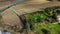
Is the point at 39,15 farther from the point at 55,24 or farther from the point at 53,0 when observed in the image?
the point at 53,0

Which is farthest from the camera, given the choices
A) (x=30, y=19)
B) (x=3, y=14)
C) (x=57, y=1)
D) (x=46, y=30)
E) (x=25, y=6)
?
(x=57, y=1)

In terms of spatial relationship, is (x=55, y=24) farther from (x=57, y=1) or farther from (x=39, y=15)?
(x=57, y=1)

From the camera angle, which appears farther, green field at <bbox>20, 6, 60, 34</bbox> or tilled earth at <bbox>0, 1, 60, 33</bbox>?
tilled earth at <bbox>0, 1, 60, 33</bbox>

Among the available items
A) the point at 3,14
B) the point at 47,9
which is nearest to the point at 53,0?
the point at 47,9

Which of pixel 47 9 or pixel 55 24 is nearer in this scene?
pixel 55 24

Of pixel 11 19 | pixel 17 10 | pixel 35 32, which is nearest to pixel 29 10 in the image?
pixel 17 10

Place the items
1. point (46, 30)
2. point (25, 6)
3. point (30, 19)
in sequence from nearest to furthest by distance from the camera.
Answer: point (46, 30) < point (30, 19) < point (25, 6)

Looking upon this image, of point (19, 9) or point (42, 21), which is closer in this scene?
point (42, 21)

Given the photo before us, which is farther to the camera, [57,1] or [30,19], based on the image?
[57,1]

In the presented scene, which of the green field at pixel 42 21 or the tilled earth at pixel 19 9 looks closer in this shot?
the green field at pixel 42 21
